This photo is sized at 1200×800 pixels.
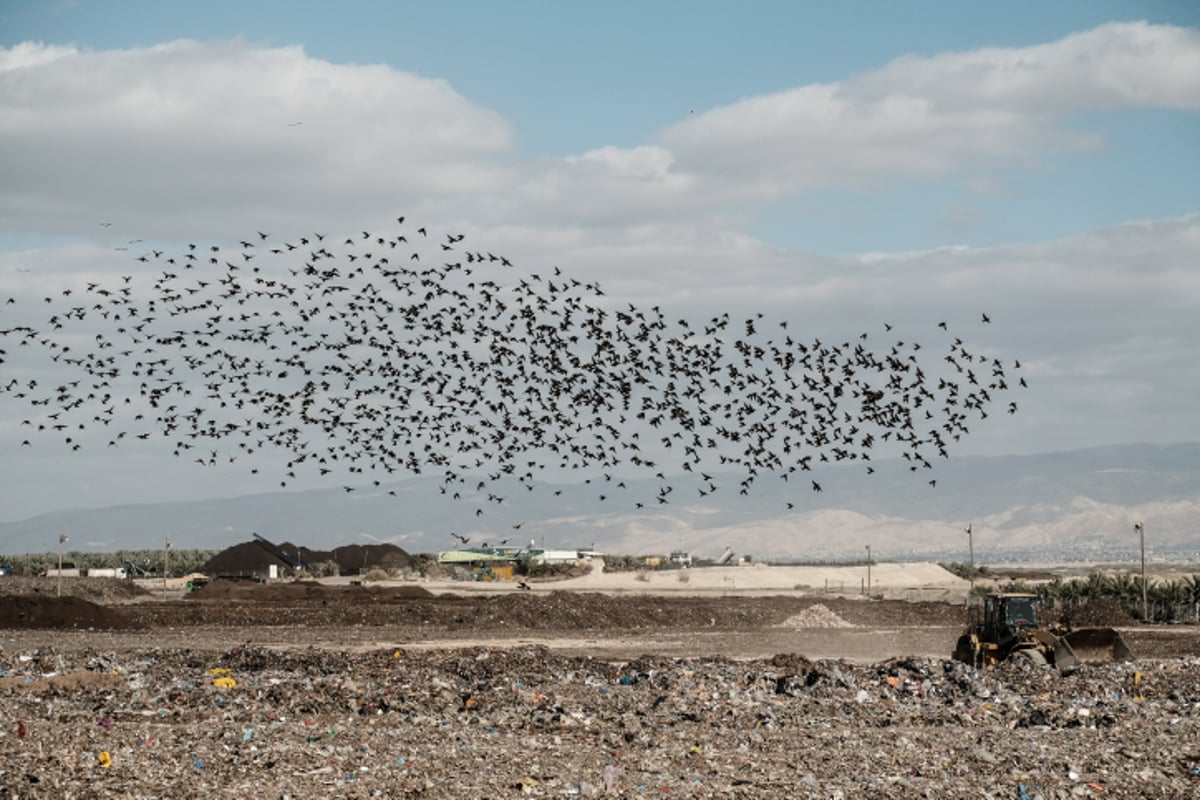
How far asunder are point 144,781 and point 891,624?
4910 cm

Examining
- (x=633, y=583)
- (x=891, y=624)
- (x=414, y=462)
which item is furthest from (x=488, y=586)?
(x=414, y=462)

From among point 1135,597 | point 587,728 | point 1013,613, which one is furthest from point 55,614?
point 1135,597

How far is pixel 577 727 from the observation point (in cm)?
2242

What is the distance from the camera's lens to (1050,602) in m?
72.7

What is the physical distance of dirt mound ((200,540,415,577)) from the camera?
112m

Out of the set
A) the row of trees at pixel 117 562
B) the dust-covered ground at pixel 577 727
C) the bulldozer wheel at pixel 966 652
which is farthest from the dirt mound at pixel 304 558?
the bulldozer wheel at pixel 966 652

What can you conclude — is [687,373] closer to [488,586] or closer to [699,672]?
[699,672]

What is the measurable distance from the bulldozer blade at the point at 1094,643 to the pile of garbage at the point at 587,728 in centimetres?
232

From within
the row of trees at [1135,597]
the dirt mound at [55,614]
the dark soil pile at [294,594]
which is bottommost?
the row of trees at [1135,597]

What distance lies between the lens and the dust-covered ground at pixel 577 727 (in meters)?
17.8

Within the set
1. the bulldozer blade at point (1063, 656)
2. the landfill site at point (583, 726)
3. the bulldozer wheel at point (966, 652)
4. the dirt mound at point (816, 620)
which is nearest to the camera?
the landfill site at point (583, 726)

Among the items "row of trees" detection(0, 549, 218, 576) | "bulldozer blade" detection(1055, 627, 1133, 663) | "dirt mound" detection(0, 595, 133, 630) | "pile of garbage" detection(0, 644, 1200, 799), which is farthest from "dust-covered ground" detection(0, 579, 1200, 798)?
"row of trees" detection(0, 549, 218, 576)

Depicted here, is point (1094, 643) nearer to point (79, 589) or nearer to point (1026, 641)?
point (1026, 641)

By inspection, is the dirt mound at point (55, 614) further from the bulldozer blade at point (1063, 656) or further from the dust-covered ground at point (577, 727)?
the bulldozer blade at point (1063, 656)
